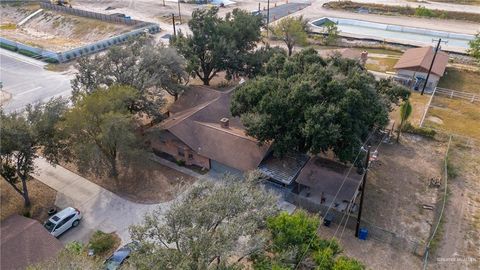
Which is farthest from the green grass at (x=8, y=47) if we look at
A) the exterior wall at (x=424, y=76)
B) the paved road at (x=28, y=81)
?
the exterior wall at (x=424, y=76)

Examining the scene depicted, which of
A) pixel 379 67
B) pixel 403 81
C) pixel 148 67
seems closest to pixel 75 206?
pixel 148 67

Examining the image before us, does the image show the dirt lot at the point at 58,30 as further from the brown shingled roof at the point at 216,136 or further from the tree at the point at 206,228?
the tree at the point at 206,228

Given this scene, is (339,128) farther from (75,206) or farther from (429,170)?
(75,206)

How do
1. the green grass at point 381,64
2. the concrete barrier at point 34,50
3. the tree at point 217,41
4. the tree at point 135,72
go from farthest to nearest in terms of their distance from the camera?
the concrete barrier at point 34,50 < the green grass at point 381,64 < the tree at point 217,41 < the tree at point 135,72

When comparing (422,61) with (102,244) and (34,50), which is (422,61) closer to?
(102,244)

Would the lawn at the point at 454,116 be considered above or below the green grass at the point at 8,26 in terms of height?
below

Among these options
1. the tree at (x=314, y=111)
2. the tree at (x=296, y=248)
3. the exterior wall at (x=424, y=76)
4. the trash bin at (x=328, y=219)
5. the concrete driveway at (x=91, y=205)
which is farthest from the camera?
the exterior wall at (x=424, y=76)

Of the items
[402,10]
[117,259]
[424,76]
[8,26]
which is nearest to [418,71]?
[424,76]

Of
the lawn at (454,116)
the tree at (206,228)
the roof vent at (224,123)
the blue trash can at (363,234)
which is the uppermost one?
the tree at (206,228)
